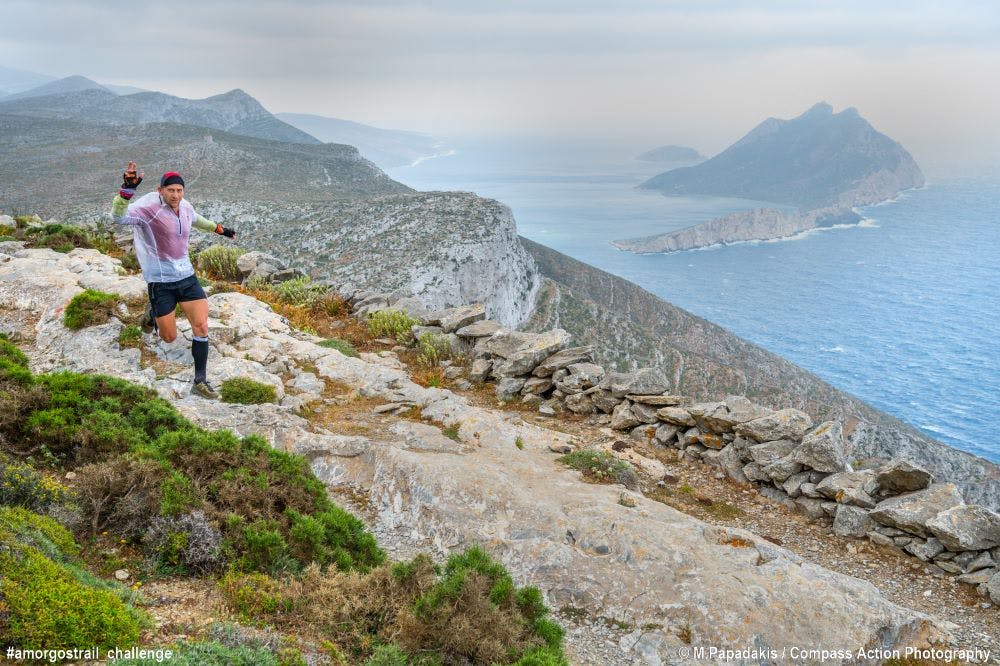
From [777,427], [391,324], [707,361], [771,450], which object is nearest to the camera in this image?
[771,450]

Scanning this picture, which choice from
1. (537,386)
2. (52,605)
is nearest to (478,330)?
(537,386)

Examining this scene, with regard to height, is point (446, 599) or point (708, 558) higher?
point (446, 599)

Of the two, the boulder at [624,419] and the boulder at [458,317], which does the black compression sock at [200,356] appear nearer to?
the boulder at [458,317]

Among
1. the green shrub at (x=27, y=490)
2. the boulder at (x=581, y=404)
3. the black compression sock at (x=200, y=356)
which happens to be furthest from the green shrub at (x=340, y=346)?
the green shrub at (x=27, y=490)

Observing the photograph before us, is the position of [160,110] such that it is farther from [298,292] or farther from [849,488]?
[849,488]

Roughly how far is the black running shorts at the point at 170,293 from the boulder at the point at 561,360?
23.5ft

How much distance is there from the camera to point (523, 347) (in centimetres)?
1362

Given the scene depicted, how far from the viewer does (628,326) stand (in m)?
89.8

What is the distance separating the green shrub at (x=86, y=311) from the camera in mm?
10984

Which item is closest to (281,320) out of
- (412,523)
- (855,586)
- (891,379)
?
(412,523)

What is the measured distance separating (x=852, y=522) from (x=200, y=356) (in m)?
10.6

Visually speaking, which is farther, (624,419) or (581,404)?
(581,404)

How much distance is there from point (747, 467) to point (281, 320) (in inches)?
440

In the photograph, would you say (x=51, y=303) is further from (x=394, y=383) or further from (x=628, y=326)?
(x=628, y=326)
